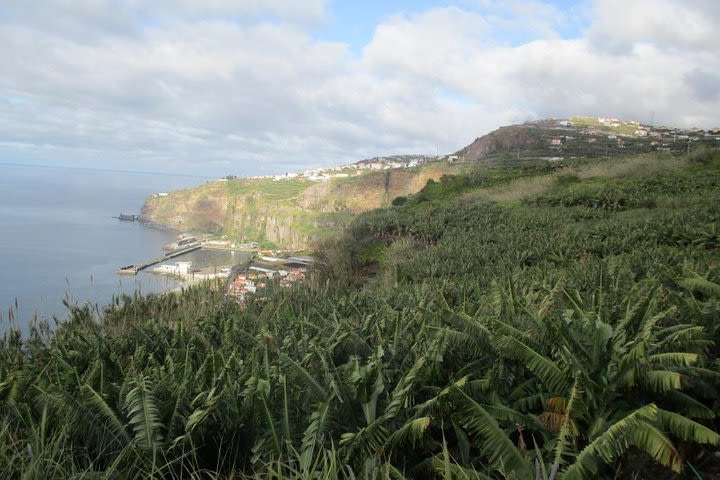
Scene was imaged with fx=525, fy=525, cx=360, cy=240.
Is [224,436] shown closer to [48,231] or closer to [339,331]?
[339,331]

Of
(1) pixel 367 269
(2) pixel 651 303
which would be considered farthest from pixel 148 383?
(1) pixel 367 269

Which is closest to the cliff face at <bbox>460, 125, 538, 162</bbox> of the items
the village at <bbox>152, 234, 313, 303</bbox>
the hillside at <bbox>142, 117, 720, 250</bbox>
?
the hillside at <bbox>142, 117, 720, 250</bbox>

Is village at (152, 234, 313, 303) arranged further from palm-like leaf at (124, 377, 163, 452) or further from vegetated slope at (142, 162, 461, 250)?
vegetated slope at (142, 162, 461, 250)

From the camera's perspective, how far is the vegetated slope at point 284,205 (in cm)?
4675

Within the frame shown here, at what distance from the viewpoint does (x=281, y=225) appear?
5131cm

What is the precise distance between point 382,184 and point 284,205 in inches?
527

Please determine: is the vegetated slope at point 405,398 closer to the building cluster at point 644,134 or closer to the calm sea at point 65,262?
the calm sea at point 65,262

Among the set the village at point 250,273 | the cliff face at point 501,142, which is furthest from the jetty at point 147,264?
the cliff face at point 501,142

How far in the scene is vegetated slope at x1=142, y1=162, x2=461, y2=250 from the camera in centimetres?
4675

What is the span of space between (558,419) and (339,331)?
2178 mm

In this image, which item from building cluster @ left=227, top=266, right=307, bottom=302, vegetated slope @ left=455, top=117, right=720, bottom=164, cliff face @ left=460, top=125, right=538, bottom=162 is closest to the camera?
building cluster @ left=227, top=266, right=307, bottom=302

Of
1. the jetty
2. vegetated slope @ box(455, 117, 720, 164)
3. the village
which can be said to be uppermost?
vegetated slope @ box(455, 117, 720, 164)

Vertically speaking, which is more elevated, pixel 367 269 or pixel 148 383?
pixel 148 383

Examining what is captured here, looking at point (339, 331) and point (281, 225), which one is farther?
point (281, 225)
